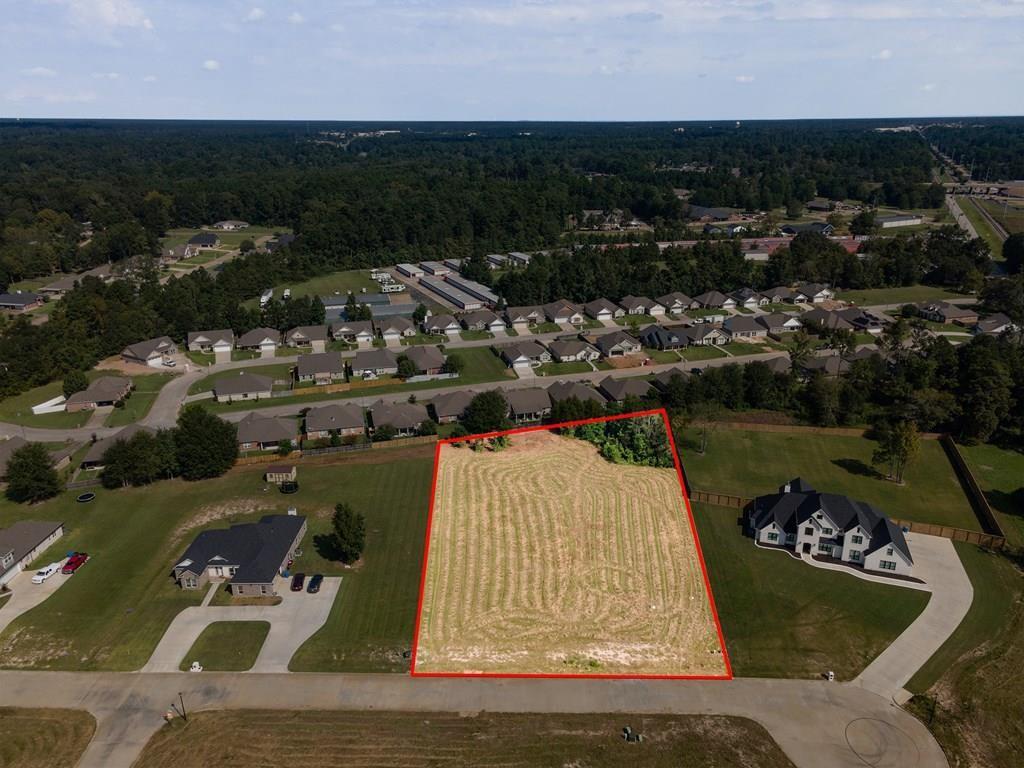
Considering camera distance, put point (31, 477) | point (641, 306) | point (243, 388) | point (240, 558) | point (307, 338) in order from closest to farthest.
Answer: point (240, 558) → point (31, 477) → point (243, 388) → point (307, 338) → point (641, 306)

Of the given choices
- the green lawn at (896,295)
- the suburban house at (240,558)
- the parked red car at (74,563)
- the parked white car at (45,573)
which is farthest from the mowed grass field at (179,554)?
the green lawn at (896,295)

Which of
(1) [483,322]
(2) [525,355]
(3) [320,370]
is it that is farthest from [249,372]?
(2) [525,355]

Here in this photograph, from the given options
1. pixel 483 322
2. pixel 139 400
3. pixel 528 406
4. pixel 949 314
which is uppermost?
pixel 528 406

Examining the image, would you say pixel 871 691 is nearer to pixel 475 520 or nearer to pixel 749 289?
pixel 475 520

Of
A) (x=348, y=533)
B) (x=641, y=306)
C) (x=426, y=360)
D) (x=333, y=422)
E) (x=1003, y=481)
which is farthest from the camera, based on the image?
(x=641, y=306)

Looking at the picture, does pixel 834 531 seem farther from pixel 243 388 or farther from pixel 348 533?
pixel 243 388

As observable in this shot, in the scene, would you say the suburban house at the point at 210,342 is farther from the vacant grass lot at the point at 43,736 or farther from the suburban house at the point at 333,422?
the vacant grass lot at the point at 43,736

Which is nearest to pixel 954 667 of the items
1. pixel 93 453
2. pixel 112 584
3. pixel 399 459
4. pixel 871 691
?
pixel 871 691
